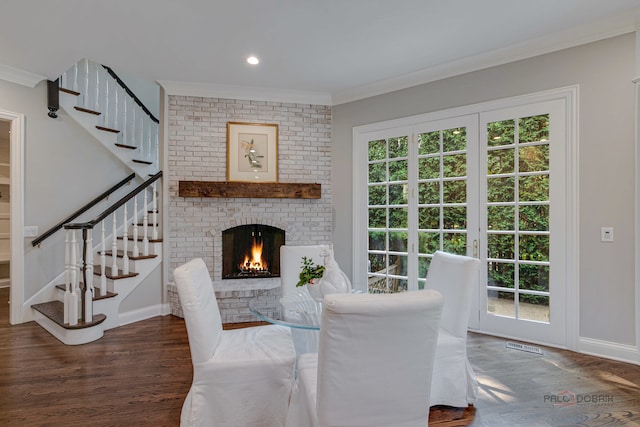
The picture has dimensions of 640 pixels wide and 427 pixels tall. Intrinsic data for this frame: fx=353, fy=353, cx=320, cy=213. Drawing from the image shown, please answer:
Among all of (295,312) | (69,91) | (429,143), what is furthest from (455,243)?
(69,91)

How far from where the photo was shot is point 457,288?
2.19m

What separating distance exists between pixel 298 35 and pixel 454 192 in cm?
216

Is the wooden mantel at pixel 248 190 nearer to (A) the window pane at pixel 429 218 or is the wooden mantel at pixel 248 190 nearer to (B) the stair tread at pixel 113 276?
(B) the stair tread at pixel 113 276

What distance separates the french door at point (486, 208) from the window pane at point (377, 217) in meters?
0.01

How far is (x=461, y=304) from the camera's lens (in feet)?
6.97

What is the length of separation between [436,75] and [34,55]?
3986 mm

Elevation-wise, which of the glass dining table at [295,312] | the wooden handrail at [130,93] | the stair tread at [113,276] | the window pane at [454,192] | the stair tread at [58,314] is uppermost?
the wooden handrail at [130,93]

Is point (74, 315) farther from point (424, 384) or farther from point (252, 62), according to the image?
point (424, 384)

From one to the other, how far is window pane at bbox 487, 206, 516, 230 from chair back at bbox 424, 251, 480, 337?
1315 mm

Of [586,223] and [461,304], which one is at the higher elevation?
[586,223]

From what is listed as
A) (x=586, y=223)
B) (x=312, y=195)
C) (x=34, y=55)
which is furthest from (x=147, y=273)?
(x=586, y=223)

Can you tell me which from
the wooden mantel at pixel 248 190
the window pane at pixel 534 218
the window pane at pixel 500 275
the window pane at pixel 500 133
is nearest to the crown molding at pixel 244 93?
the wooden mantel at pixel 248 190

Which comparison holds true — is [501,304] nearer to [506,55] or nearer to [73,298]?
[506,55]

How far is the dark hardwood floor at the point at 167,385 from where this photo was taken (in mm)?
2045
